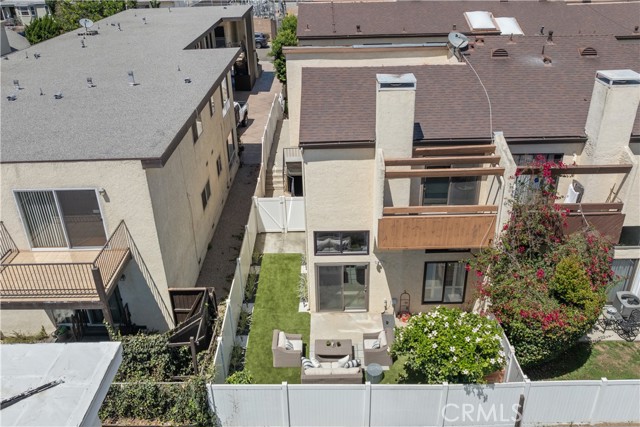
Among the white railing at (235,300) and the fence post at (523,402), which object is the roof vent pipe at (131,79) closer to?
the white railing at (235,300)

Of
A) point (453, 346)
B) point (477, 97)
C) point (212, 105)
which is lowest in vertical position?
point (453, 346)

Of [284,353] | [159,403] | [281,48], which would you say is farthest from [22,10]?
[159,403]

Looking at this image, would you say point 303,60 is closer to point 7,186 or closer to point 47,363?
point 7,186

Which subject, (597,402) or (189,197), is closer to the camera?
(597,402)

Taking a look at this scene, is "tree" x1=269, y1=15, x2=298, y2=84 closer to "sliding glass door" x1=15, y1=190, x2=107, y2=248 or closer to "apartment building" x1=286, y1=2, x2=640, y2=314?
"apartment building" x1=286, y1=2, x2=640, y2=314

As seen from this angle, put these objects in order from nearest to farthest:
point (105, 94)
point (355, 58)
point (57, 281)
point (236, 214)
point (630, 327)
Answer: point (57, 281)
point (630, 327)
point (105, 94)
point (236, 214)
point (355, 58)

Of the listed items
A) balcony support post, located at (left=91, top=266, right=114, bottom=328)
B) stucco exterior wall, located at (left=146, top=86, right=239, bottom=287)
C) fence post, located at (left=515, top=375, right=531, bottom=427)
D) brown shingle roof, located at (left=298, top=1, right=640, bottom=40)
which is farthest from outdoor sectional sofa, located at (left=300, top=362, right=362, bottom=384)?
brown shingle roof, located at (left=298, top=1, right=640, bottom=40)

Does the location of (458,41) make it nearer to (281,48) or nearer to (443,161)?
(443,161)
